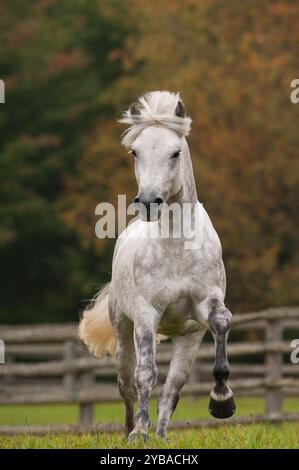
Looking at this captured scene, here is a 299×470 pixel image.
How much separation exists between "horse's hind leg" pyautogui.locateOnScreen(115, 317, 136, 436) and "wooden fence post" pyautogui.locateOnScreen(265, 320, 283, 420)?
512cm

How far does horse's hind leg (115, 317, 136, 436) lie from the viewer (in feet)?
26.6

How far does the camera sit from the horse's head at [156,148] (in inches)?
261

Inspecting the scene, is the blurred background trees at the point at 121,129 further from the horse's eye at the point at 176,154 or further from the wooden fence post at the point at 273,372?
the horse's eye at the point at 176,154

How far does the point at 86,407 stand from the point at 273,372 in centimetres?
221

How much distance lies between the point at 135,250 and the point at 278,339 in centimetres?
691

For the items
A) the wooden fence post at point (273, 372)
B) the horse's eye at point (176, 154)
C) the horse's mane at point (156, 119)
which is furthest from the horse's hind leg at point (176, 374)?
the wooden fence post at point (273, 372)

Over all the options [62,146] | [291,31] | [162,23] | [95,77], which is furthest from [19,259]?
[291,31]

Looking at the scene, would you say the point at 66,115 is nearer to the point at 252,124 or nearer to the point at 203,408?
the point at 252,124

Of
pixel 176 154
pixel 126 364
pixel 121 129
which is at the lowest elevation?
pixel 126 364

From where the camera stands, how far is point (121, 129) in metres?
27.5

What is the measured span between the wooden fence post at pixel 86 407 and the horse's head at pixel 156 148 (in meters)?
6.86

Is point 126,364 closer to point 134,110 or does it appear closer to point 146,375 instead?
point 146,375

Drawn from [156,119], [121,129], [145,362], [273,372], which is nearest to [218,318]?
[145,362]

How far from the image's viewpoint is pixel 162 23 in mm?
24344
